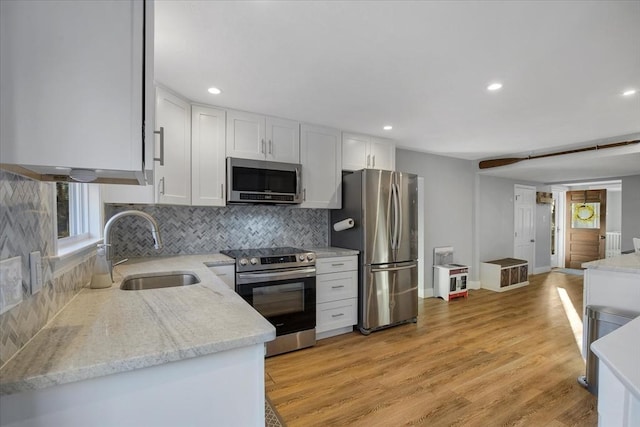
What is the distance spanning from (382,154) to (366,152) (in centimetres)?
28

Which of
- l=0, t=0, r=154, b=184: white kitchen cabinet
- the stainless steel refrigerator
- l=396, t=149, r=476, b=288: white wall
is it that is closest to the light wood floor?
→ the stainless steel refrigerator

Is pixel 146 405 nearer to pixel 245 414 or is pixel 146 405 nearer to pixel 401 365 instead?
pixel 245 414

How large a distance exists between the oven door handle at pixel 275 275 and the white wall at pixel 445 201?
240cm

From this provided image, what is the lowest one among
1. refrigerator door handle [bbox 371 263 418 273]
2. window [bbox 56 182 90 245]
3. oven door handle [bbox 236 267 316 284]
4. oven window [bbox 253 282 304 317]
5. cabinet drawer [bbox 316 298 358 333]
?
cabinet drawer [bbox 316 298 358 333]

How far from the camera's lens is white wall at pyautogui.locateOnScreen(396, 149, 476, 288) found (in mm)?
4753

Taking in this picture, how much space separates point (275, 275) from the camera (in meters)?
2.78

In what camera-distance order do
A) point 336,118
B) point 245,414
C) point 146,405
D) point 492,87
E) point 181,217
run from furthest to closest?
point 336,118
point 181,217
point 492,87
point 245,414
point 146,405

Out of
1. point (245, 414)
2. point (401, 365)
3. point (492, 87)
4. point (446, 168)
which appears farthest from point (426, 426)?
point (446, 168)

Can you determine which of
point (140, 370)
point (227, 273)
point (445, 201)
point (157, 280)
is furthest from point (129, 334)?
point (445, 201)

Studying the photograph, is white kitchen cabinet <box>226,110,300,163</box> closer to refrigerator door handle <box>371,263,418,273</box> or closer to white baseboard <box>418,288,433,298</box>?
refrigerator door handle <box>371,263,418,273</box>

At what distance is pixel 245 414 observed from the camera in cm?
96

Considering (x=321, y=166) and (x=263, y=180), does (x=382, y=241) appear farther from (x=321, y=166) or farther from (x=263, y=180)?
(x=263, y=180)

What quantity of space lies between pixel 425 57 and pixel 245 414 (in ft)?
7.14

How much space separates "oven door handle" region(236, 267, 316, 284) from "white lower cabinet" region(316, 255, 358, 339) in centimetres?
18
